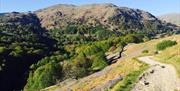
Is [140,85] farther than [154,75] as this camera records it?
No

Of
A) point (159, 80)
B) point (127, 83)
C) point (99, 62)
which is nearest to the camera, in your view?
point (127, 83)

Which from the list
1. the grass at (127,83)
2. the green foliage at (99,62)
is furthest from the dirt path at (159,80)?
the green foliage at (99,62)

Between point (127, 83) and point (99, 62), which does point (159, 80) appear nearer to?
point (127, 83)

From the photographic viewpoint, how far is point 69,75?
453 ft

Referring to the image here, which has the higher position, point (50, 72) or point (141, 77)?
point (141, 77)

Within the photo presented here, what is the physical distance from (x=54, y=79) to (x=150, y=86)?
9914 centimetres

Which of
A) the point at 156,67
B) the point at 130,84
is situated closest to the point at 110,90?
the point at 130,84

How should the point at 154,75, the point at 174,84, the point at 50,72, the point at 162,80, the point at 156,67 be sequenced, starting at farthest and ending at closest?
the point at 50,72 → the point at 156,67 → the point at 154,75 → the point at 162,80 → the point at 174,84

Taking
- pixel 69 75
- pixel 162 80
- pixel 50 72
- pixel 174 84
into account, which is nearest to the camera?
pixel 174 84

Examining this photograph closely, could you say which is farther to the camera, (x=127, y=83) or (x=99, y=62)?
(x=99, y=62)

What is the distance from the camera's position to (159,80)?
173 feet

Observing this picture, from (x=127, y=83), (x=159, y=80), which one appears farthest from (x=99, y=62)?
(x=127, y=83)

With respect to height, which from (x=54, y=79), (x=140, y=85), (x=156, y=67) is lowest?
(x=54, y=79)

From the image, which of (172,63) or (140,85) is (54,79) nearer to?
(172,63)
